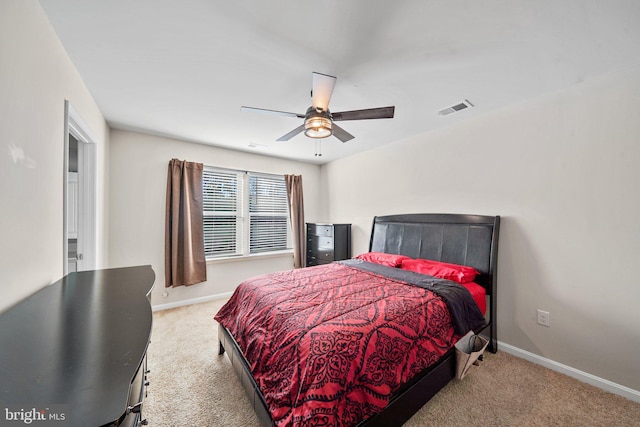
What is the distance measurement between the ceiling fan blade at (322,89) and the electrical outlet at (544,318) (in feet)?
8.96

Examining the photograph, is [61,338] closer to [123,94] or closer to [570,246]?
[123,94]

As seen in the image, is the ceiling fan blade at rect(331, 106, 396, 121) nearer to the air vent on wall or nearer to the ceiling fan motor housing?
the ceiling fan motor housing

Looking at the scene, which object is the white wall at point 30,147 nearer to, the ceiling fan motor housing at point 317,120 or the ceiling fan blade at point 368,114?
the ceiling fan motor housing at point 317,120

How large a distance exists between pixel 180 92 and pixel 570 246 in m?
3.76

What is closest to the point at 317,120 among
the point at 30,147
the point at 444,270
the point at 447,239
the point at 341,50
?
the point at 341,50

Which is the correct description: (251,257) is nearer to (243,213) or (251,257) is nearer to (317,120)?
(243,213)

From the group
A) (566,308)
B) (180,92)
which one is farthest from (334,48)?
(566,308)

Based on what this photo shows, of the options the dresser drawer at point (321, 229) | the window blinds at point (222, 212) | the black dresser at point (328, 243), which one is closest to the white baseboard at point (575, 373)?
the black dresser at point (328, 243)

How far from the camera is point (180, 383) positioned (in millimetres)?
1940

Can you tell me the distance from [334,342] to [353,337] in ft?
0.39

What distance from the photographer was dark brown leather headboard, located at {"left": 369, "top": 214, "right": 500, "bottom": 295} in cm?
245

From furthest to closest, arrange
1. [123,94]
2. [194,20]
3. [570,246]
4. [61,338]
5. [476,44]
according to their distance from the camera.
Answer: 1. [123,94]
2. [570,246]
3. [476,44]
4. [194,20]
5. [61,338]

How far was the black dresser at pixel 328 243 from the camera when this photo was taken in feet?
13.2

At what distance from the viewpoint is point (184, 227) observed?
3469 mm
